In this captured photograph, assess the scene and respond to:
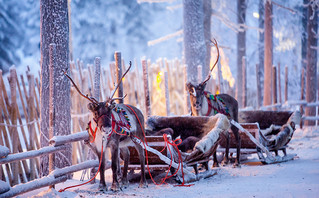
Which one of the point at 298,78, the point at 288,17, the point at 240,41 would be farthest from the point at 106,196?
the point at 298,78

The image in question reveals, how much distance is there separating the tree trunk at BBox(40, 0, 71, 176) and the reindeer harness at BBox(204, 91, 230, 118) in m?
2.76

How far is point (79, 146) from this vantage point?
30.0 ft

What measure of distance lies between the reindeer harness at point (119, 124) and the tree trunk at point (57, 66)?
3.45ft

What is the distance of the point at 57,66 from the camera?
6465 mm

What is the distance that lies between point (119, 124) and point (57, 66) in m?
1.64

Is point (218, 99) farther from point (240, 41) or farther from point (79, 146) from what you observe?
point (240, 41)

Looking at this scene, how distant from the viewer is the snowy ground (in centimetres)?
527

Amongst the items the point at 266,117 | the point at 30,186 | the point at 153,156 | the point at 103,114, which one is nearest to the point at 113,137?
the point at 103,114

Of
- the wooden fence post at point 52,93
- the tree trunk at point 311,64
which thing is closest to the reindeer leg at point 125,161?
the wooden fence post at point 52,93

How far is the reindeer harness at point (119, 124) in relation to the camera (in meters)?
5.54

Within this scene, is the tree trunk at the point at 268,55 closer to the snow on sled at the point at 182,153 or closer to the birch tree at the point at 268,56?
the birch tree at the point at 268,56

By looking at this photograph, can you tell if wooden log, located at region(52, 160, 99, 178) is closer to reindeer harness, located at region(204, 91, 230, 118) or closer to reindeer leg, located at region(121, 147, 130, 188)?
Answer: reindeer leg, located at region(121, 147, 130, 188)

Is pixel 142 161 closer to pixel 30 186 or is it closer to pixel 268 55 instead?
pixel 30 186

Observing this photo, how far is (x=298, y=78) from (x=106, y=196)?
2132 cm
